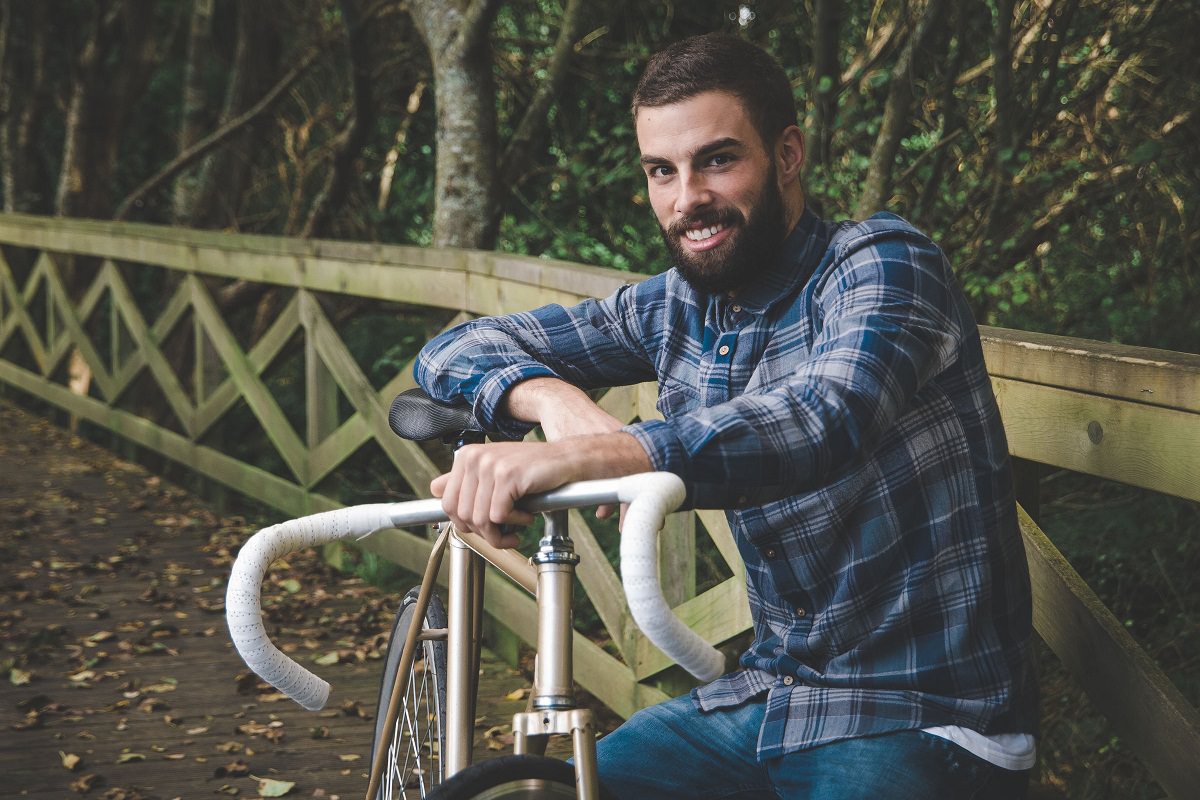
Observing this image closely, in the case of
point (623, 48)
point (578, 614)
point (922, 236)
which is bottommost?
point (578, 614)

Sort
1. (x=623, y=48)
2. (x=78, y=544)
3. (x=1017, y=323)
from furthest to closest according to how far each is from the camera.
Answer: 1. (x=623, y=48)
2. (x=78, y=544)
3. (x=1017, y=323)

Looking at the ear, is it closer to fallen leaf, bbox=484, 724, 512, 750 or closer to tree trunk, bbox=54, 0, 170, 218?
fallen leaf, bbox=484, 724, 512, 750

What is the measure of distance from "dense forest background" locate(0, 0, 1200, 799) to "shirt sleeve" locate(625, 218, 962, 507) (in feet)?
7.21

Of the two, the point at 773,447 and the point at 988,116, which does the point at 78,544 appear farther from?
the point at 773,447

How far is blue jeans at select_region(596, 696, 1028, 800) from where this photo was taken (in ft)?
5.48

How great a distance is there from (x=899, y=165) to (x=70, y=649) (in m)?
3.92

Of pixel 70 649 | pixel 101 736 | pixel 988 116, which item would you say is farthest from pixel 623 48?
pixel 101 736

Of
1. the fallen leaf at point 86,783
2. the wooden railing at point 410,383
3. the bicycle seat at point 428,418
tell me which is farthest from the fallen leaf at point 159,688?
the bicycle seat at point 428,418

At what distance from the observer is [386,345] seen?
9.08 meters

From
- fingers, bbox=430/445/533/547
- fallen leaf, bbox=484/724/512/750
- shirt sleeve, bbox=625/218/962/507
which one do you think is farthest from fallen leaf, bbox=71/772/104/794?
shirt sleeve, bbox=625/218/962/507

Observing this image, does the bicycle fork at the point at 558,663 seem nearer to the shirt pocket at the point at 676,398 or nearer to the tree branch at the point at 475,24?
the shirt pocket at the point at 676,398

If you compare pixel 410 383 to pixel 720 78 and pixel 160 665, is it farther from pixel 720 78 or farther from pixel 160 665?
pixel 720 78

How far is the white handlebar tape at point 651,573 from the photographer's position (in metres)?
1.17

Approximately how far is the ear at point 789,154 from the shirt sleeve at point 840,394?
23 cm
